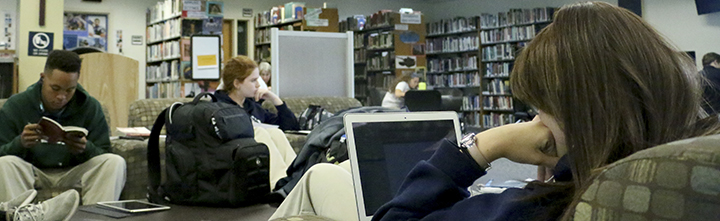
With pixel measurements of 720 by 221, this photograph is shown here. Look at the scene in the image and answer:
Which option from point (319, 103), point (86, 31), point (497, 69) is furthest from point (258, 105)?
point (497, 69)

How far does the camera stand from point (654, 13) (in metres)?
8.57

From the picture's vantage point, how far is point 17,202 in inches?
97.7

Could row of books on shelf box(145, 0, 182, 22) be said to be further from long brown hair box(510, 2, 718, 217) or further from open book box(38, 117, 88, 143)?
long brown hair box(510, 2, 718, 217)

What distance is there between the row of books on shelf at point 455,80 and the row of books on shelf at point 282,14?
364 centimetres

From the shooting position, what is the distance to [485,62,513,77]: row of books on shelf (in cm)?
1035

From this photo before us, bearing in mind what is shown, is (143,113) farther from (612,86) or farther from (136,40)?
(136,40)

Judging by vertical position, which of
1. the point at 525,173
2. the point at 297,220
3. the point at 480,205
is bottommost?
the point at 525,173

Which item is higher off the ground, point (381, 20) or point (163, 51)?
point (381, 20)

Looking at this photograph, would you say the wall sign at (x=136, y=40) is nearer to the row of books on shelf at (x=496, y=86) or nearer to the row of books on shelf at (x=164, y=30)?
the row of books on shelf at (x=164, y=30)

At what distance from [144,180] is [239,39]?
25.1 feet

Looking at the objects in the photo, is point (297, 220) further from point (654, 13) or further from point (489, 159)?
point (654, 13)

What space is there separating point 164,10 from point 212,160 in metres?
7.05

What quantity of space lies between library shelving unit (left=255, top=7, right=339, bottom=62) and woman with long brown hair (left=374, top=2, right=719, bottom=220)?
648 cm

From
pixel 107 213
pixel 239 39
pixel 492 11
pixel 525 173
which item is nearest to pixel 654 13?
pixel 492 11
